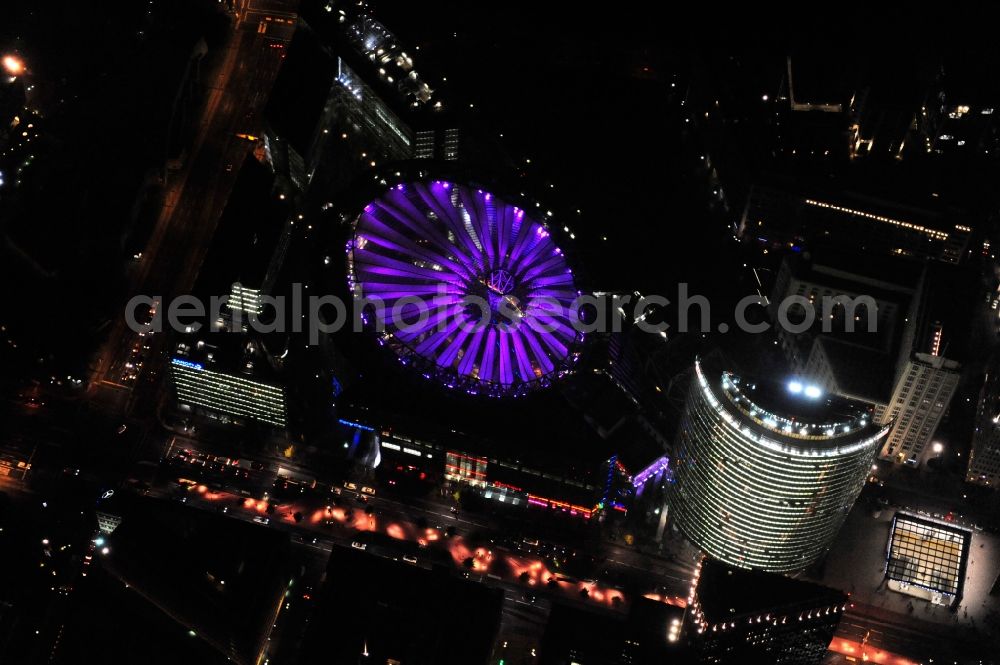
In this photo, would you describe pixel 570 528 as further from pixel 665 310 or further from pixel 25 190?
pixel 25 190

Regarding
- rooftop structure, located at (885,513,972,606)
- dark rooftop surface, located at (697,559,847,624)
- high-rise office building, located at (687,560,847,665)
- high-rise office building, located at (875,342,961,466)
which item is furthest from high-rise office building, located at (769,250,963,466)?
high-rise office building, located at (687,560,847,665)

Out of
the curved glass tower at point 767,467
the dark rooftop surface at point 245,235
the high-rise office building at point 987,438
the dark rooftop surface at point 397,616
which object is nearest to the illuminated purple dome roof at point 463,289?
the dark rooftop surface at point 245,235

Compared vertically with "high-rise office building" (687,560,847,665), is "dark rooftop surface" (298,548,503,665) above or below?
below

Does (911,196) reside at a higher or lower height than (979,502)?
higher

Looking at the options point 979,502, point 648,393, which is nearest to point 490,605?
point 648,393

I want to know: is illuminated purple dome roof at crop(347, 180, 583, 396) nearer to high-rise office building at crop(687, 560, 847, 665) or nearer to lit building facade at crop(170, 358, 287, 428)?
lit building facade at crop(170, 358, 287, 428)

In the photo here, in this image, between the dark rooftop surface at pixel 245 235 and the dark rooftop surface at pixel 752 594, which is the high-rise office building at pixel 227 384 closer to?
the dark rooftop surface at pixel 245 235

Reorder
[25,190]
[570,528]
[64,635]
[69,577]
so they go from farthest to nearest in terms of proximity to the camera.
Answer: [25,190] → [570,528] → [69,577] → [64,635]
